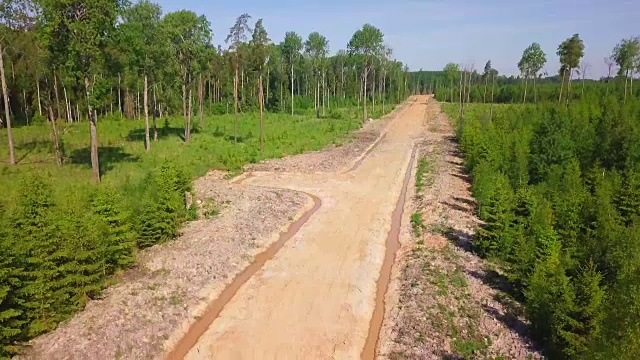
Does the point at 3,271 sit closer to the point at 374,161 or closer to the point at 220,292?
the point at 220,292

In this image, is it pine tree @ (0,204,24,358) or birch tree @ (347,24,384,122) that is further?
birch tree @ (347,24,384,122)

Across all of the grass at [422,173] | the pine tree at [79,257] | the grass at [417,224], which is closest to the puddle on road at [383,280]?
the grass at [417,224]

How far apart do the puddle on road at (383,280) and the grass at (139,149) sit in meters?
11.3

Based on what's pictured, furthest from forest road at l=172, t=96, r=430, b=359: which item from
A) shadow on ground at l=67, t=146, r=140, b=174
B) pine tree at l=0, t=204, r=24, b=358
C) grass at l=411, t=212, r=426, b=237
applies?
shadow on ground at l=67, t=146, r=140, b=174

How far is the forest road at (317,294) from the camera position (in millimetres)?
12727

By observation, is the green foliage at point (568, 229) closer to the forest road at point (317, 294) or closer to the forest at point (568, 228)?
the forest at point (568, 228)

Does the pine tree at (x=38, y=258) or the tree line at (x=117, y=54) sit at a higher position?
the tree line at (x=117, y=54)

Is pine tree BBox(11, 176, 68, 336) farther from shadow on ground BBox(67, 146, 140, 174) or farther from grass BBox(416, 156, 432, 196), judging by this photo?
grass BBox(416, 156, 432, 196)

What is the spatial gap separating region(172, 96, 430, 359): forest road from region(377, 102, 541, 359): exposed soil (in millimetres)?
1072

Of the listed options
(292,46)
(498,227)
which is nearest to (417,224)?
(498,227)

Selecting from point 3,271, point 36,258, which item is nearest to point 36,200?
point 36,258

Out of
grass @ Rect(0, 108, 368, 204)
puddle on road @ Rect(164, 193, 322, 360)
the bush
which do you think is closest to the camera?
puddle on road @ Rect(164, 193, 322, 360)

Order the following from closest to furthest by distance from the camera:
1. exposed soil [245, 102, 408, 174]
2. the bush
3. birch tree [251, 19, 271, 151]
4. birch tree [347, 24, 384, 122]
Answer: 1. the bush
2. exposed soil [245, 102, 408, 174]
3. birch tree [251, 19, 271, 151]
4. birch tree [347, 24, 384, 122]

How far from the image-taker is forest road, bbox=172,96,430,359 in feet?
41.8
